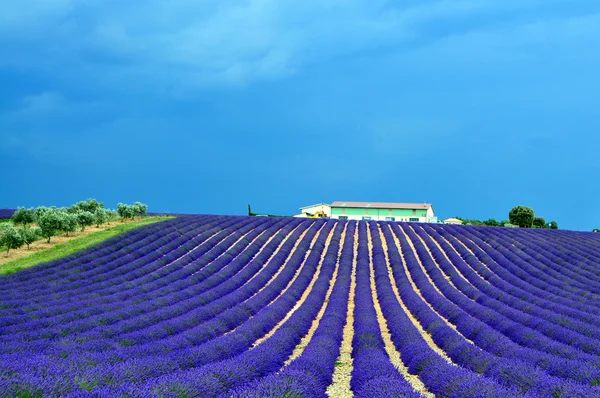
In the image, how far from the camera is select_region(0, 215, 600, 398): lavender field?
730cm

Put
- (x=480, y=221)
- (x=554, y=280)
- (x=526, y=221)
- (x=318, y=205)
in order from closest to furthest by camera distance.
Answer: (x=554, y=280), (x=526, y=221), (x=480, y=221), (x=318, y=205)

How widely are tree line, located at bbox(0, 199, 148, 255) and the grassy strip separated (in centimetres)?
113

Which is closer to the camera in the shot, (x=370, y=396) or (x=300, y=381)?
(x=370, y=396)

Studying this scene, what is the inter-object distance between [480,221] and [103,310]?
54.1 metres

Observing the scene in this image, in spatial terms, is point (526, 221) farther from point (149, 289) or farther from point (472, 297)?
point (149, 289)

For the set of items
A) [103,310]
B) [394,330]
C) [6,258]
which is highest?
[6,258]

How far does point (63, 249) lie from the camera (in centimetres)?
2522

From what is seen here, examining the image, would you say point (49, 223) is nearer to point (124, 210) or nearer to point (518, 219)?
point (124, 210)

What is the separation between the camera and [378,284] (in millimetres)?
22484

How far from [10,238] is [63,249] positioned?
2.32m

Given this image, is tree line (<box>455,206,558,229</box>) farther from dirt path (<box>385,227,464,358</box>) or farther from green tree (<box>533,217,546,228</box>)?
dirt path (<box>385,227,464,358</box>)

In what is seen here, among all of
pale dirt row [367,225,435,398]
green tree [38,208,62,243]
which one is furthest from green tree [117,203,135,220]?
pale dirt row [367,225,435,398]

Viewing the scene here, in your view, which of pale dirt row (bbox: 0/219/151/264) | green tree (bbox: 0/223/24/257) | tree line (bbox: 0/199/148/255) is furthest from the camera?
tree line (bbox: 0/199/148/255)

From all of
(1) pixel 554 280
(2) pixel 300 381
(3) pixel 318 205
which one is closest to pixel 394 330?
(2) pixel 300 381
